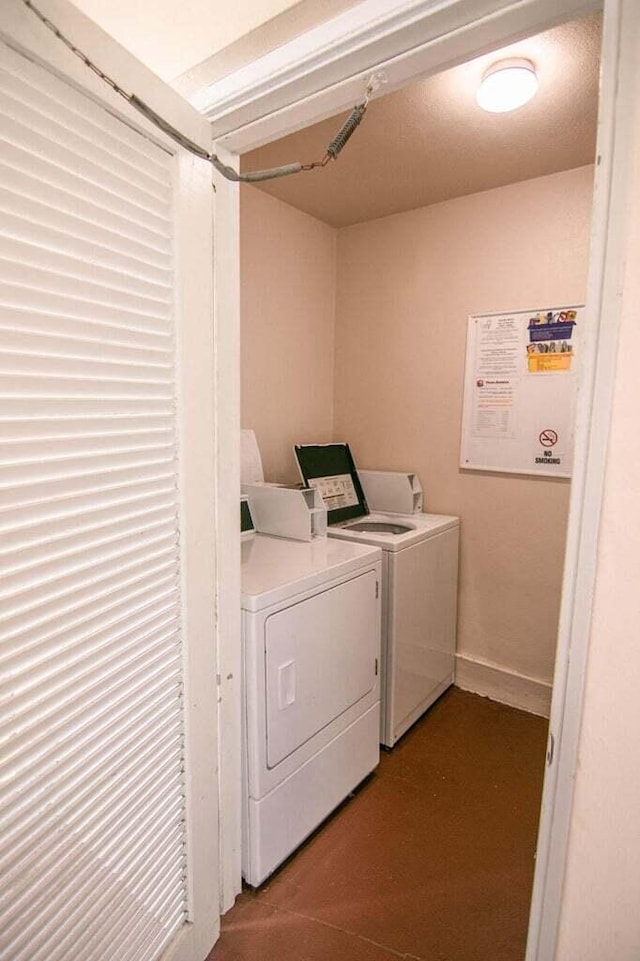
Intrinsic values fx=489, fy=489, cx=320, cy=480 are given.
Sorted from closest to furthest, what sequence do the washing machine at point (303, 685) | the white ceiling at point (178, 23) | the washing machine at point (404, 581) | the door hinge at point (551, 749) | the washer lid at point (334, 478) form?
the door hinge at point (551, 749), the white ceiling at point (178, 23), the washing machine at point (303, 685), the washing machine at point (404, 581), the washer lid at point (334, 478)

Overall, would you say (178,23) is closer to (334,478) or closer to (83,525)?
(83,525)

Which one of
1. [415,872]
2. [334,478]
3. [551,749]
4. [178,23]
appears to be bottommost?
[415,872]

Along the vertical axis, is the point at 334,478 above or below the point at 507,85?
below

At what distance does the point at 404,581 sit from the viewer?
2.00 metres

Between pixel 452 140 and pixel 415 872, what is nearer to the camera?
pixel 415 872

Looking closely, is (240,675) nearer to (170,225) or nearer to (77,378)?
(77,378)

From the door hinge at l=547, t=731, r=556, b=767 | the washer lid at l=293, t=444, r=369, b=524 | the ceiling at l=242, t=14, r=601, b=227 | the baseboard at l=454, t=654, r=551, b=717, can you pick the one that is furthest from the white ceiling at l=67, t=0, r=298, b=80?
the baseboard at l=454, t=654, r=551, b=717

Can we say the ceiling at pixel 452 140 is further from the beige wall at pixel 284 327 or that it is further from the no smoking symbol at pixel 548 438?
the no smoking symbol at pixel 548 438

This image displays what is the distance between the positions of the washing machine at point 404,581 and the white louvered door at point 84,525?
1.11 meters

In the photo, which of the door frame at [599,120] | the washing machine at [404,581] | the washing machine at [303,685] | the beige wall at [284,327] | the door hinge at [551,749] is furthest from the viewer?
the beige wall at [284,327]

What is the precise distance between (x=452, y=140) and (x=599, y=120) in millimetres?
1403

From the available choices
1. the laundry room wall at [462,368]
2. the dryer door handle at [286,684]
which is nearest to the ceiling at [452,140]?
the laundry room wall at [462,368]

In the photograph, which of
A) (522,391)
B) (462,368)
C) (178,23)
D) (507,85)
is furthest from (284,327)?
(178,23)

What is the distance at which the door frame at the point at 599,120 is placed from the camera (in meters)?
0.65
